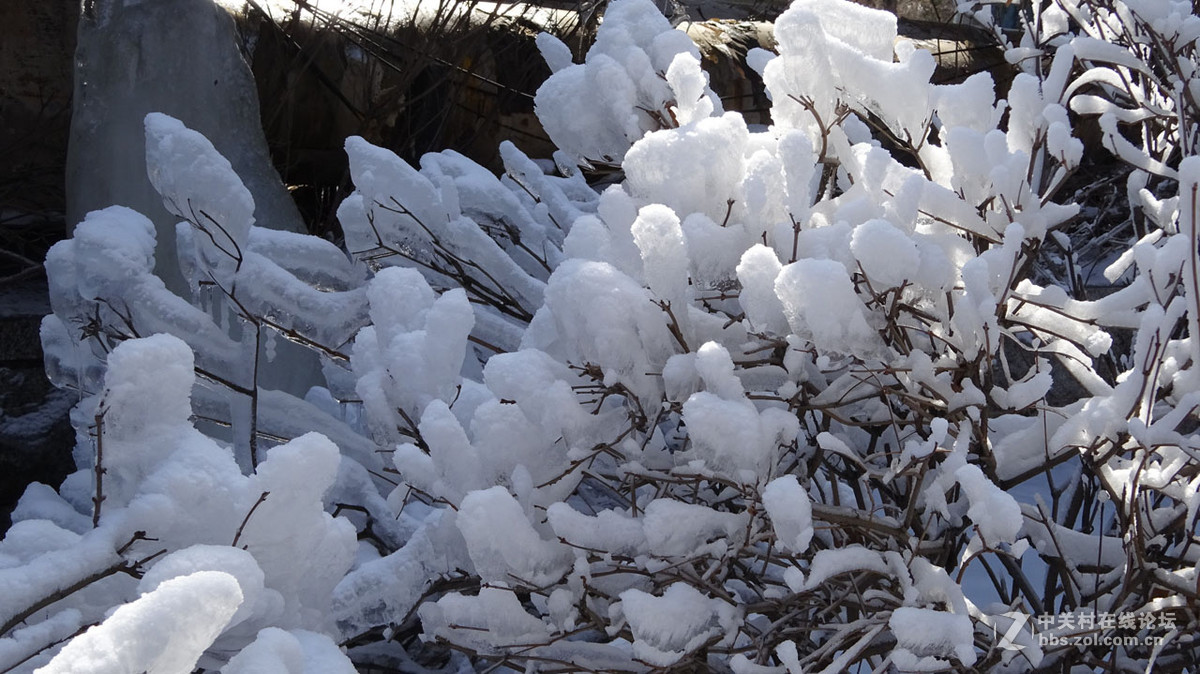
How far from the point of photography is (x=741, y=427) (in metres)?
1.33

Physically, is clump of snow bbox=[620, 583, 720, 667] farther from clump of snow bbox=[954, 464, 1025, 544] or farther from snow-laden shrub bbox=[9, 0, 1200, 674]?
clump of snow bbox=[954, 464, 1025, 544]

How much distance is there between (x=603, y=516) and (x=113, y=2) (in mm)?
3577

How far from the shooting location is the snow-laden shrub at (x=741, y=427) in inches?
47.2

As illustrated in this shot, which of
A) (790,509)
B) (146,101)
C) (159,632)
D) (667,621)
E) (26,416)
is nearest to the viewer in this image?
(159,632)

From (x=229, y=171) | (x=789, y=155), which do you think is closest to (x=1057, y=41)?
(x=789, y=155)

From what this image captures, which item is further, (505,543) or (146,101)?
(146,101)

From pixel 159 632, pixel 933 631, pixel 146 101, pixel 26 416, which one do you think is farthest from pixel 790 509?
pixel 26 416

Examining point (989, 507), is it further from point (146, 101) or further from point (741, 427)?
point (146, 101)

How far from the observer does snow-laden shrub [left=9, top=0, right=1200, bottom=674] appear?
1198mm

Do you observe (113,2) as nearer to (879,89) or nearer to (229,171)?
(229,171)

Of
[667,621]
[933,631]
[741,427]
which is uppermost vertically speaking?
[741,427]

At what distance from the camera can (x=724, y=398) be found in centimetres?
140

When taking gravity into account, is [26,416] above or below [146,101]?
below

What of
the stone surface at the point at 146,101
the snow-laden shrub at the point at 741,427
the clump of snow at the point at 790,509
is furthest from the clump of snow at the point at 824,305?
the stone surface at the point at 146,101
